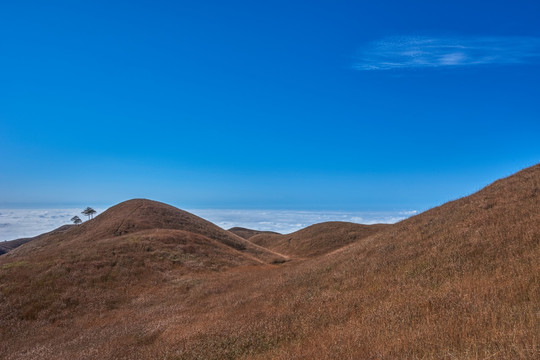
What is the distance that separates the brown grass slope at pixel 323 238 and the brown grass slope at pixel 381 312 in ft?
150

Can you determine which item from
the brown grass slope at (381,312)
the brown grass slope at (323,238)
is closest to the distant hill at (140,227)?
the brown grass slope at (323,238)

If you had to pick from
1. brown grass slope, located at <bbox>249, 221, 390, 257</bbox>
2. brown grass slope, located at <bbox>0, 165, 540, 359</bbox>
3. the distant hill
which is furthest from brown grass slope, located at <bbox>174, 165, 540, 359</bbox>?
brown grass slope, located at <bbox>249, 221, 390, 257</bbox>

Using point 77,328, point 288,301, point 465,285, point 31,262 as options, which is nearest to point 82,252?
point 31,262

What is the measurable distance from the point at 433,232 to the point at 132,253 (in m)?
33.2

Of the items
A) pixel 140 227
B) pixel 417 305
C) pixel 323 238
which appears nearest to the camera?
pixel 417 305

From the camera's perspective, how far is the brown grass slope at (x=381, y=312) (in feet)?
20.6

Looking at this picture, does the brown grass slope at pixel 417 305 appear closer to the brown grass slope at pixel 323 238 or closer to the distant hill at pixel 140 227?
the distant hill at pixel 140 227

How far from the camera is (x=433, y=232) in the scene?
62.1 feet

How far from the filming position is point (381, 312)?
8.72m

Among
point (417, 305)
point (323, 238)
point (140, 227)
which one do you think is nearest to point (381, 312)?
point (417, 305)

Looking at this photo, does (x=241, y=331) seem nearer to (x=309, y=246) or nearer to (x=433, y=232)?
(x=433, y=232)

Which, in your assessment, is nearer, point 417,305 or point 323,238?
point 417,305

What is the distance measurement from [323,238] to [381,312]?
65173 mm

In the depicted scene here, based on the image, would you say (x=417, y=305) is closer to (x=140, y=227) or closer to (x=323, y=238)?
(x=140, y=227)
